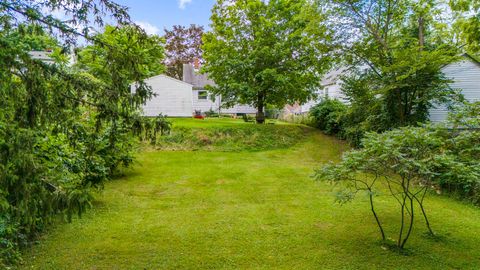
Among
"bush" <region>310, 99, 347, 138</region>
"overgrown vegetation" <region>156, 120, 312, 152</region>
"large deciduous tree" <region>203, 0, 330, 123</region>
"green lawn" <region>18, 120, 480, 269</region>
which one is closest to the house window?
"large deciduous tree" <region>203, 0, 330, 123</region>

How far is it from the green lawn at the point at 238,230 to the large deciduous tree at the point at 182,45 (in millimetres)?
27029

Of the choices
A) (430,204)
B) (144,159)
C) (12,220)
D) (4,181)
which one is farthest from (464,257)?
(144,159)

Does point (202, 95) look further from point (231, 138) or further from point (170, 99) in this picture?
point (231, 138)

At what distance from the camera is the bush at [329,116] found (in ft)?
52.8

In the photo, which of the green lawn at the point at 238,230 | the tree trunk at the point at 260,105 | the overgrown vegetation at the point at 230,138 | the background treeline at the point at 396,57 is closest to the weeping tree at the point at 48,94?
the green lawn at the point at 238,230

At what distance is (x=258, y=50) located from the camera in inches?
639

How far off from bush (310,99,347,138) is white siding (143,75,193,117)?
9436mm

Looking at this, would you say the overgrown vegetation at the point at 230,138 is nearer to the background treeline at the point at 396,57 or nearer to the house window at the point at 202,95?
the background treeline at the point at 396,57

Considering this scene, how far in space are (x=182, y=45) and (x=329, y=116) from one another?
74.9ft

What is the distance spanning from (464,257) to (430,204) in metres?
3.04

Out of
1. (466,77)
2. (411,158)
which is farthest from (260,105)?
(411,158)

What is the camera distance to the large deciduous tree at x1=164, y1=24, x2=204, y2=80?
1351 inches

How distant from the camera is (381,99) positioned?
40.7ft

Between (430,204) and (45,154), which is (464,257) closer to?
(430,204)
